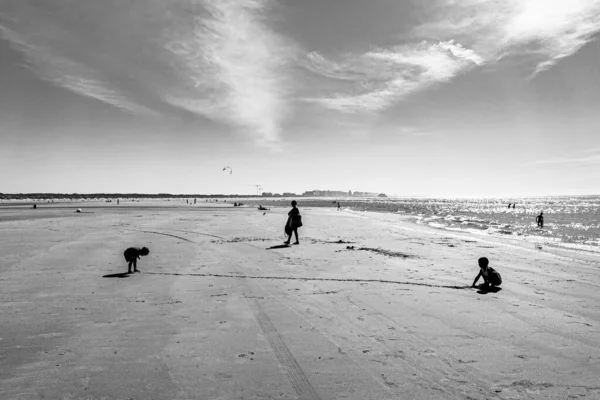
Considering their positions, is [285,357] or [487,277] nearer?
[285,357]

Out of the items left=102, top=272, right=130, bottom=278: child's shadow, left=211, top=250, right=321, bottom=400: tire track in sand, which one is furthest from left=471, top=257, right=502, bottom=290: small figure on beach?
left=102, top=272, right=130, bottom=278: child's shadow

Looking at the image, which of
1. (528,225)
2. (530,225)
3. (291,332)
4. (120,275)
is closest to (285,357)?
(291,332)

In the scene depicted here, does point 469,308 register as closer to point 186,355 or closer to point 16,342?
point 186,355

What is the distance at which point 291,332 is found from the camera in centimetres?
630

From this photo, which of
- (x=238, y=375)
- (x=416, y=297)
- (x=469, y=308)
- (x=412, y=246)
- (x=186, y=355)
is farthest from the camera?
(x=412, y=246)

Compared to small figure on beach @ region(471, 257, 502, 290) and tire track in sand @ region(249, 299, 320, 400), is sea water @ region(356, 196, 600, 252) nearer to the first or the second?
small figure on beach @ region(471, 257, 502, 290)

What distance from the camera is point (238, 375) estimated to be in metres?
4.69

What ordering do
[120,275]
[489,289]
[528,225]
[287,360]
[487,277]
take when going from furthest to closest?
1. [528,225]
2. [120,275]
3. [487,277]
4. [489,289]
5. [287,360]

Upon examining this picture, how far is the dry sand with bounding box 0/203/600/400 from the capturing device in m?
4.45

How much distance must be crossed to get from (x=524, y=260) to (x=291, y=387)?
1494 cm

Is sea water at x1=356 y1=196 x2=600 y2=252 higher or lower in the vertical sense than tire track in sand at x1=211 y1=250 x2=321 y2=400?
lower

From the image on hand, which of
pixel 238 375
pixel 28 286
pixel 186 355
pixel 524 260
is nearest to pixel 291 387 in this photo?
pixel 238 375

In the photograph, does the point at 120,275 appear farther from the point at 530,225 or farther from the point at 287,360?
the point at 530,225

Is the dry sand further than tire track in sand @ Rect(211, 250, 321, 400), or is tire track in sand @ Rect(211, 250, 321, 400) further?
the dry sand
